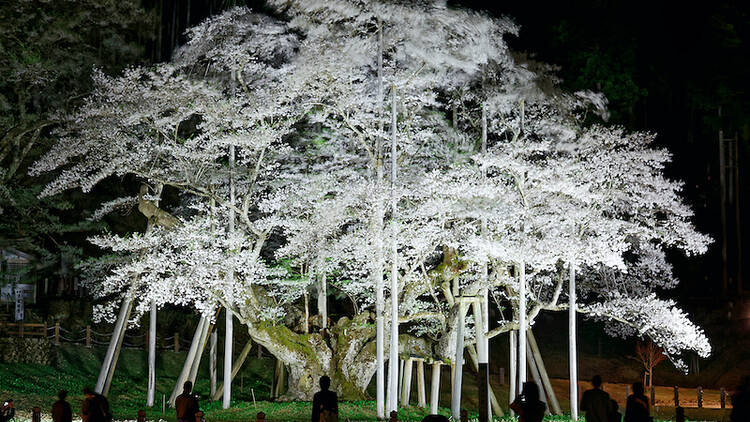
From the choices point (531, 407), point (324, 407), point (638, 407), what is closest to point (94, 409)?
point (324, 407)

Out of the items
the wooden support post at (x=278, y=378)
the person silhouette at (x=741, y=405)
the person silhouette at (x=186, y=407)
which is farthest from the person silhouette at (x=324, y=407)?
the wooden support post at (x=278, y=378)

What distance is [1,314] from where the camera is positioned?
3341 centimetres

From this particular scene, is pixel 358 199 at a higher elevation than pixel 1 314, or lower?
higher

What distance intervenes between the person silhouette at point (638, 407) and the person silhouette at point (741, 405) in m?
1.28

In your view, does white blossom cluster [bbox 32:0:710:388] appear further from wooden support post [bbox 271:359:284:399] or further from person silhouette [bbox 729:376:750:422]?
person silhouette [bbox 729:376:750:422]

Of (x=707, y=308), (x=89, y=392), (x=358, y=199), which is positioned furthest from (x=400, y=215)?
(x=707, y=308)

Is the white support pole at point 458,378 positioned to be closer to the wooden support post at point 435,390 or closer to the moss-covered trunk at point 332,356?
the wooden support post at point 435,390

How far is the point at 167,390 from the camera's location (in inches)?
1260

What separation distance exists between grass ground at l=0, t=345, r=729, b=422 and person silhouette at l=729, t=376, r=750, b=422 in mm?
11446

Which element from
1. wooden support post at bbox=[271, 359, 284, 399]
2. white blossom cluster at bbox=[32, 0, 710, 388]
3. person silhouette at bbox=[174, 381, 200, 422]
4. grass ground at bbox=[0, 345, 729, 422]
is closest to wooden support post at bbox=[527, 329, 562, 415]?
white blossom cluster at bbox=[32, 0, 710, 388]

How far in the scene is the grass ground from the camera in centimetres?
2233

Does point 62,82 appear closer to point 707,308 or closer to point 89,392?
point 89,392

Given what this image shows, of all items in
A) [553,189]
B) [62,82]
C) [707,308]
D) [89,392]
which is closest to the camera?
[89,392]

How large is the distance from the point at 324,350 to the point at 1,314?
17.8 m
